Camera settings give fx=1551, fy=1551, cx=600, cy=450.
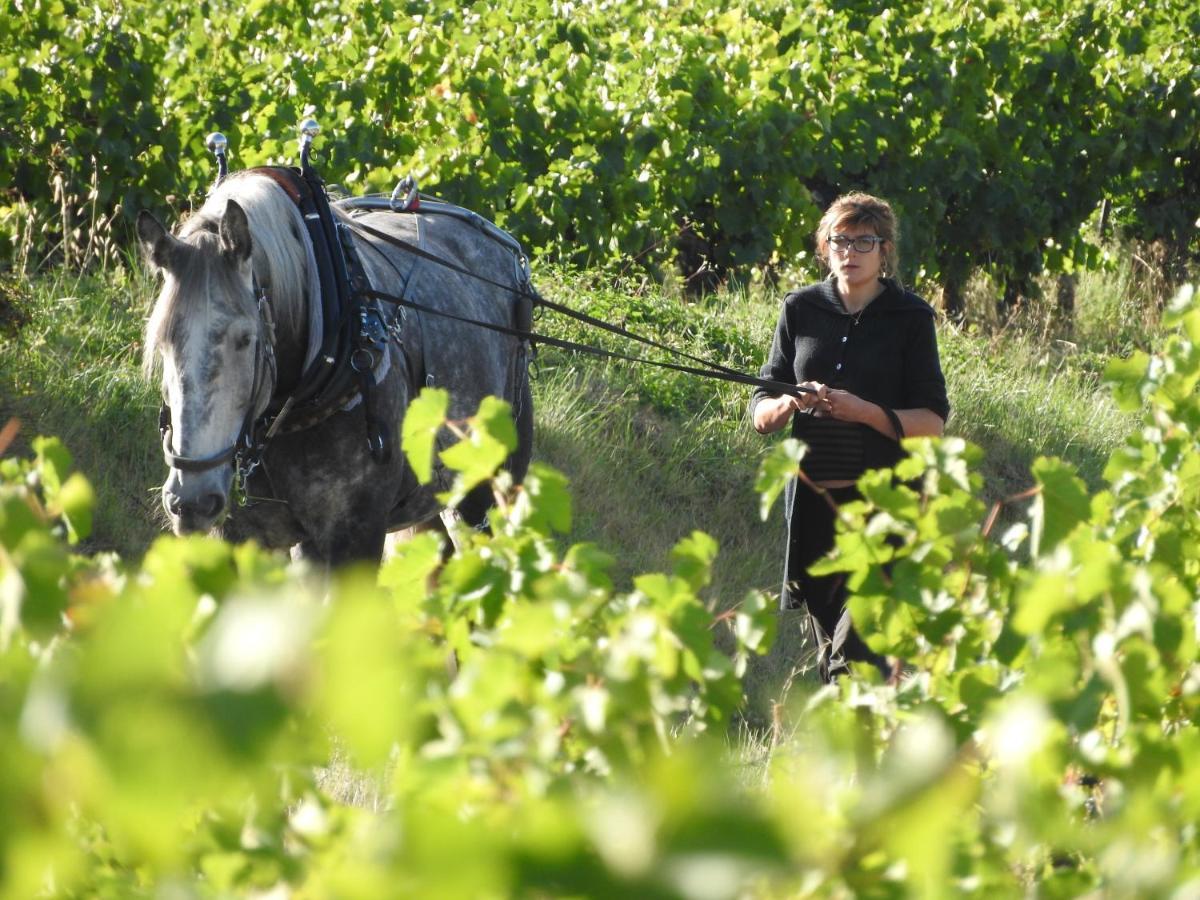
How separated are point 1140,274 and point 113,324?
364 inches

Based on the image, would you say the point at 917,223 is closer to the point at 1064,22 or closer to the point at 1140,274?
the point at 1064,22

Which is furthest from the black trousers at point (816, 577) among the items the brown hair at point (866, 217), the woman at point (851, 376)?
the brown hair at point (866, 217)

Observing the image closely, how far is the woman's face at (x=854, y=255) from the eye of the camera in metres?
4.29

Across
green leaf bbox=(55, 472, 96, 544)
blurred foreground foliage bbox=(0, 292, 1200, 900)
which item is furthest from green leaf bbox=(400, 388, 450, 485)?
green leaf bbox=(55, 472, 96, 544)

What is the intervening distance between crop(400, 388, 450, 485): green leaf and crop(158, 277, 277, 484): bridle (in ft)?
5.31

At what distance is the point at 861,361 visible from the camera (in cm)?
434

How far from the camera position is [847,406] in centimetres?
417

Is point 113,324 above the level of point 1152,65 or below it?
below

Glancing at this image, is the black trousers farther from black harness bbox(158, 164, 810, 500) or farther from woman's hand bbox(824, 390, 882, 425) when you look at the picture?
black harness bbox(158, 164, 810, 500)

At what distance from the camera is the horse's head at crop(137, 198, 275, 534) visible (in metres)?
3.51

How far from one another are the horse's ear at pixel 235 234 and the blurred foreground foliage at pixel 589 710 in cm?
175

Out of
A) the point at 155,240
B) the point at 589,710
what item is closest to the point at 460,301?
the point at 155,240

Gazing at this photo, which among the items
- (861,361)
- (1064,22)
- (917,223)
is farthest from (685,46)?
(861,361)

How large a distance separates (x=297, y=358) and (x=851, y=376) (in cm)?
153
